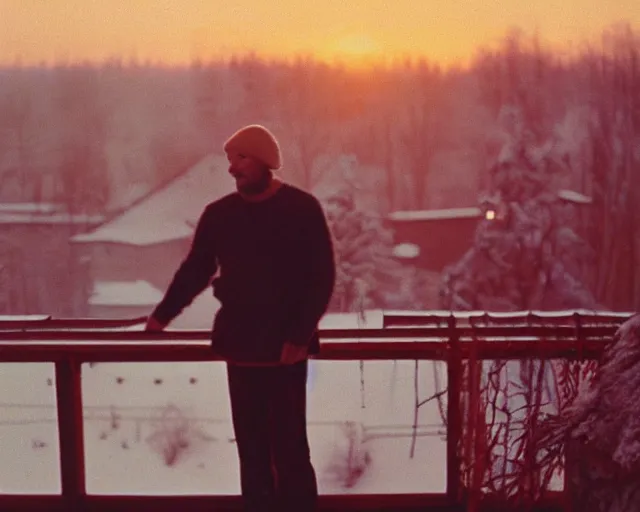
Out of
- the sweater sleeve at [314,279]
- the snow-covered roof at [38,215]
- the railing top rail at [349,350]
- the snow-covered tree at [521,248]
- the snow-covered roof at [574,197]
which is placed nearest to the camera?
the sweater sleeve at [314,279]

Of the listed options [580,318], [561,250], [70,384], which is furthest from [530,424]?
[561,250]

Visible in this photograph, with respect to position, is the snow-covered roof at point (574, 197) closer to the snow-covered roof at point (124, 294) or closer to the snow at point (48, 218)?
the snow-covered roof at point (124, 294)

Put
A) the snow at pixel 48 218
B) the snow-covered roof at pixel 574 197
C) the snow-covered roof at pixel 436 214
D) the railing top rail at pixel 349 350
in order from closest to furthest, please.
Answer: the railing top rail at pixel 349 350
the snow-covered roof at pixel 574 197
the snow-covered roof at pixel 436 214
the snow at pixel 48 218

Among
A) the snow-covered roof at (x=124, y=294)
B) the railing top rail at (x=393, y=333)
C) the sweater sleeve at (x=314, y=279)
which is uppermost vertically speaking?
the sweater sleeve at (x=314, y=279)

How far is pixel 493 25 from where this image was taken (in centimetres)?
2075

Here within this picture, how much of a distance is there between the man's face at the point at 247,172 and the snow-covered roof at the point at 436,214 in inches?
690

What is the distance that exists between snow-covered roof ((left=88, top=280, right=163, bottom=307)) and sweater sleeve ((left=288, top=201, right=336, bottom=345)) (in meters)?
16.5

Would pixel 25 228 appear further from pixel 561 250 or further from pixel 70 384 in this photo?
pixel 70 384

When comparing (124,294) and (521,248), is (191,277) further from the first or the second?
(124,294)

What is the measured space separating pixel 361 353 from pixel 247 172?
65 cm

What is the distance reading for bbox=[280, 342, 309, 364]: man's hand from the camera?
1.65 meters

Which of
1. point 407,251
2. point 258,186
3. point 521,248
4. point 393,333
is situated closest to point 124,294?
point 407,251

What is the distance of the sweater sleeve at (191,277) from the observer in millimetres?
1777

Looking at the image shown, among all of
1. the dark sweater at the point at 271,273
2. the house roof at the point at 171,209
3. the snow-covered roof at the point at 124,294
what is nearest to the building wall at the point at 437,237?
the house roof at the point at 171,209
